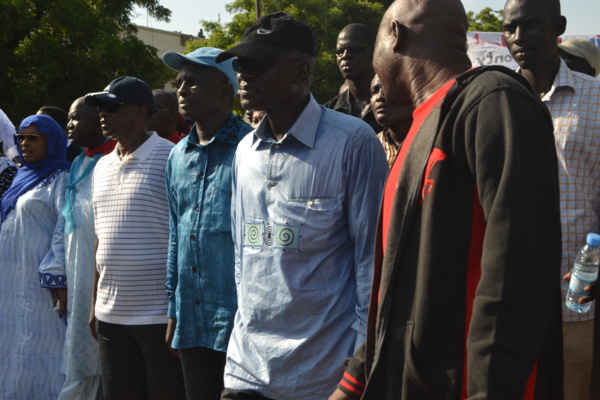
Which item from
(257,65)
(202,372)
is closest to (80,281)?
(202,372)

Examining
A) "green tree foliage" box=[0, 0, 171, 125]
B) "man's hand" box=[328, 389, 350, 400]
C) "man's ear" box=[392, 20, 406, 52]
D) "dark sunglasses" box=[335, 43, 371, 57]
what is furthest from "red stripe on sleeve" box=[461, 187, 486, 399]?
"green tree foliage" box=[0, 0, 171, 125]

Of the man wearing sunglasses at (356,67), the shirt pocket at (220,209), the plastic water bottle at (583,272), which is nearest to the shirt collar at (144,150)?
the shirt pocket at (220,209)

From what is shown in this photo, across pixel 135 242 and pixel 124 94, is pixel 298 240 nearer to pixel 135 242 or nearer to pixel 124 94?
pixel 135 242

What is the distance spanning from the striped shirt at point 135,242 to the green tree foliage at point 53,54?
15909 millimetres

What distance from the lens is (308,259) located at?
11.0 feet

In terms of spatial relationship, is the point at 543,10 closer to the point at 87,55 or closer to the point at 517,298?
the point at 517,298

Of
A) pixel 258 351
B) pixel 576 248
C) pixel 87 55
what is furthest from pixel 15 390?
pixel 87 55

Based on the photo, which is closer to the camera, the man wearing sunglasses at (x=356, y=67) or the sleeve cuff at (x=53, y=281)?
the sleeve cuff at (x=53, y=281)

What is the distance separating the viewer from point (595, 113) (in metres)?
3.91

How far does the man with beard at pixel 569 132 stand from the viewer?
3.85 meters

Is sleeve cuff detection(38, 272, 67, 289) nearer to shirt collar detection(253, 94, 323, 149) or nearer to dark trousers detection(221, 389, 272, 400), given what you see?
dark trousers detection(221, 389, 272, 400)

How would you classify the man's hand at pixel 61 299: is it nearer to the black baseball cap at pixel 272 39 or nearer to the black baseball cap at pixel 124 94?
the black baseball cap at pixel 124 94

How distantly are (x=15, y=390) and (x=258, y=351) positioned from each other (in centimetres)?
357

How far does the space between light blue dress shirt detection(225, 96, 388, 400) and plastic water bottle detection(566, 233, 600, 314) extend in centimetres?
101
